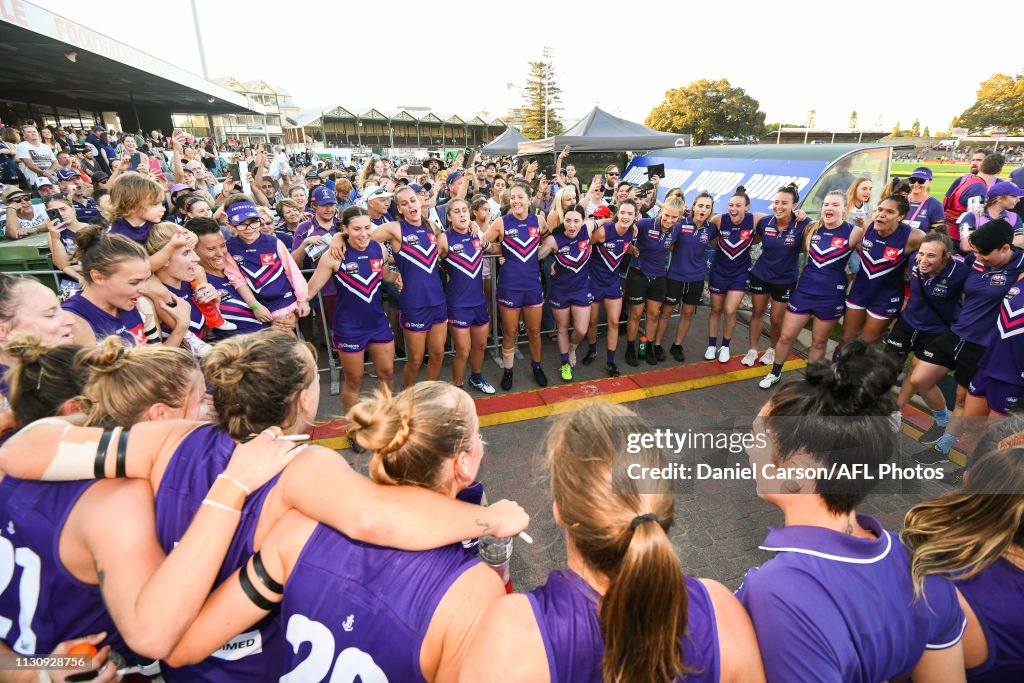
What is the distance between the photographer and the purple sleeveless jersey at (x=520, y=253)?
511cm

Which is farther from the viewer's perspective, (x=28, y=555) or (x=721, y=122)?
(x=721, y=122)

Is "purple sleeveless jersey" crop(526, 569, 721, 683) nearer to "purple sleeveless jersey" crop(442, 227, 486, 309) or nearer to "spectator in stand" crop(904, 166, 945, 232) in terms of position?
"purple sleeveless jersey" crop(442, 227, 486, 309)

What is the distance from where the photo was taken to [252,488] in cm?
134

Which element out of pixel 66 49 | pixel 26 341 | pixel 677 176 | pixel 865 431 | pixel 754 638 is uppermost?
pixel 66 49

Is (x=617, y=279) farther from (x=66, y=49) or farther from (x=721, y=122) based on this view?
(x=721, y=122)

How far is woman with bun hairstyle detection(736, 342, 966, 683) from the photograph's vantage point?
3.92ft

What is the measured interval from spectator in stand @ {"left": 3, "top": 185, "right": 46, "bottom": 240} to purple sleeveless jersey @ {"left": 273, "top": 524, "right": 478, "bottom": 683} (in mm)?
8726

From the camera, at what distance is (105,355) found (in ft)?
5.18

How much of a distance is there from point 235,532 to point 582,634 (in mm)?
1002

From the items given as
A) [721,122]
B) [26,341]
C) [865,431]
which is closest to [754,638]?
[865,431]

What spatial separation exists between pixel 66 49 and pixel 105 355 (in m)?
15.5

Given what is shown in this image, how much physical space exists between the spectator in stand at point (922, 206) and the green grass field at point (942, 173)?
17.6 meters

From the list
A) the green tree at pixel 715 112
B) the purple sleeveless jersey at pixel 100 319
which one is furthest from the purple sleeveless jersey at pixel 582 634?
the green tree at pixel 715 112

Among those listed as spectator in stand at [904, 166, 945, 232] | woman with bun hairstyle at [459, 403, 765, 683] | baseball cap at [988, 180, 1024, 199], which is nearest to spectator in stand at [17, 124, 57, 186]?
woman with bun hairstyle at [459, 403, 765, 683]
